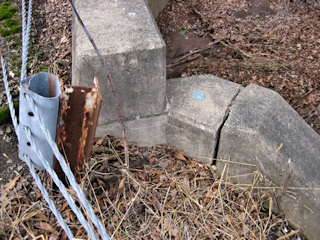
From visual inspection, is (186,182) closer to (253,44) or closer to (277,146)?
(277,146)

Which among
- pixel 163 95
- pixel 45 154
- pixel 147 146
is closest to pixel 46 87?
pixel 45 154

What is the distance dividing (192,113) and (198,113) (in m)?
0.05

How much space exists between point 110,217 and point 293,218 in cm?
155

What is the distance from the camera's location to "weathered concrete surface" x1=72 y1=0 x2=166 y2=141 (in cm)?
221

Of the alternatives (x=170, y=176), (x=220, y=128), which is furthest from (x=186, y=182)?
(x=220, y=128)

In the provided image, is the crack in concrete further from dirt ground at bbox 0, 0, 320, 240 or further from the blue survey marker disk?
the blue survey marker disk

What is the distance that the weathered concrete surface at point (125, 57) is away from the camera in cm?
221

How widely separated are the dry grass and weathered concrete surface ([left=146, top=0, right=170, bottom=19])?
110 inches

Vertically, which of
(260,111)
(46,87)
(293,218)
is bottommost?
(293,218)

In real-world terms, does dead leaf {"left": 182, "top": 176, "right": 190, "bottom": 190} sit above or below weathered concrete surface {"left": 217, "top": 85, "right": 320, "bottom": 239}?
below

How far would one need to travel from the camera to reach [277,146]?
2404 mm

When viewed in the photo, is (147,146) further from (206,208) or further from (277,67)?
(277,67)

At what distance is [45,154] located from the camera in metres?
1.92

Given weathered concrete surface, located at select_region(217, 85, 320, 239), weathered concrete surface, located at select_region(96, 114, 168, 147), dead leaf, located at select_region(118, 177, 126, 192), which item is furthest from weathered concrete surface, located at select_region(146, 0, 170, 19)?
dead leaf, located at select_region(118, 177, 126, 192)
